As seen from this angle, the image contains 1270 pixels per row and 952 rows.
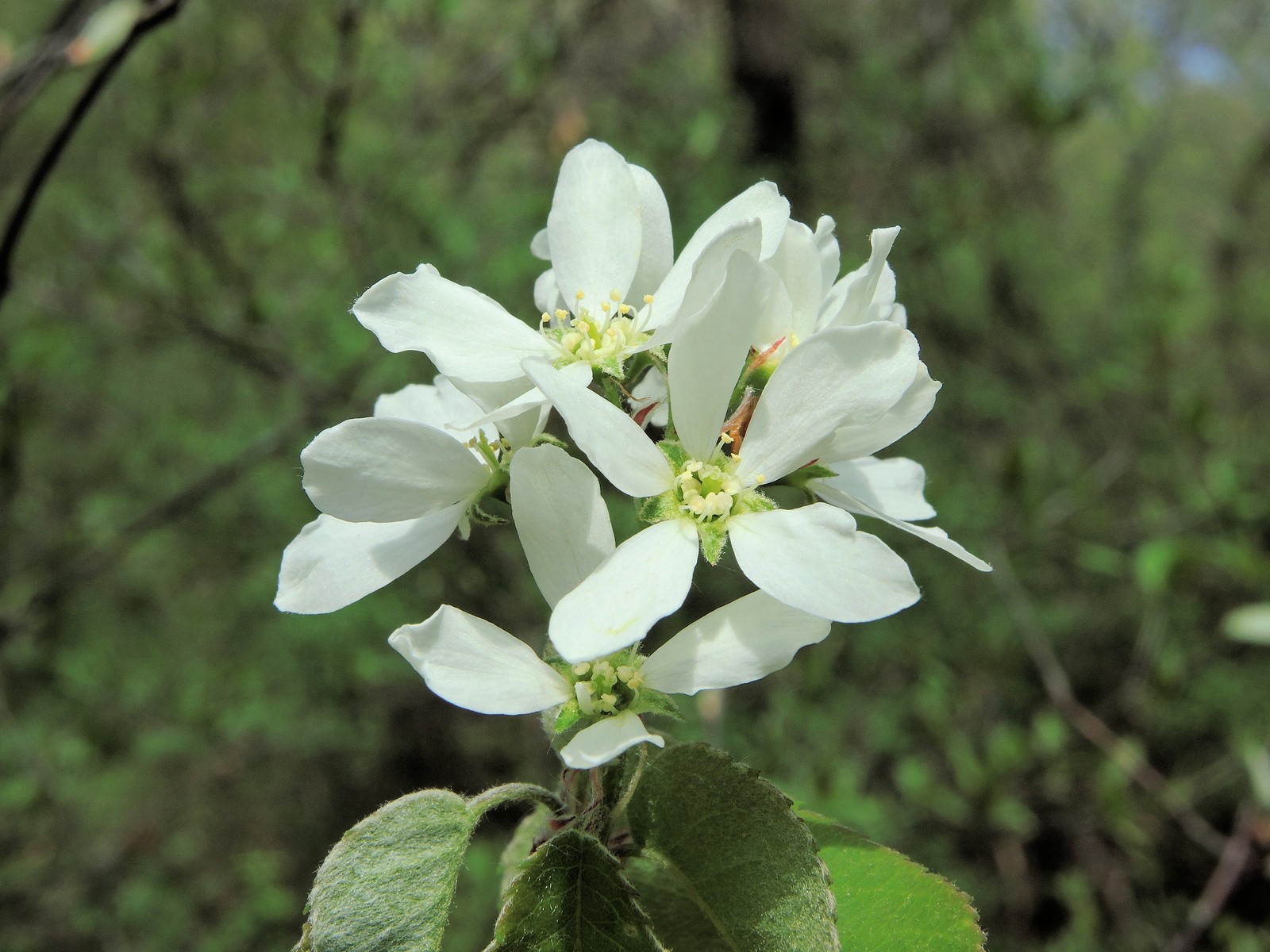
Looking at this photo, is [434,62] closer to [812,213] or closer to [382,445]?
[812,213]

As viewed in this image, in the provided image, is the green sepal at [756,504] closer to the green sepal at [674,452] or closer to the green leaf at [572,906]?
the green sepal at [674,452]

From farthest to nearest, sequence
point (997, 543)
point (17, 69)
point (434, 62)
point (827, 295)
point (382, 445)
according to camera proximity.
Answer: point (434, 62)
point (997, 543)
point (17, 69)
point (827, 295)
point (382, 445)

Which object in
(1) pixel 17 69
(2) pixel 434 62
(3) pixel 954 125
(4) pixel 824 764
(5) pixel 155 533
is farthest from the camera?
(3) pixel 954 125

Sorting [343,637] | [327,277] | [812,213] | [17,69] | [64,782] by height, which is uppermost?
[17,69]

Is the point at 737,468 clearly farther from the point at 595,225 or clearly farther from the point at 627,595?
the point at 595,225

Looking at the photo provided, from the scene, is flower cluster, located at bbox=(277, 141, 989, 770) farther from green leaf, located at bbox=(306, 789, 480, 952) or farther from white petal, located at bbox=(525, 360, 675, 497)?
green leaf, located at bbox=(306, 789, 480, 952)

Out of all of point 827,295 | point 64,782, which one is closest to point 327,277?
point 64,782
